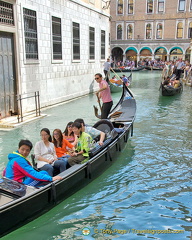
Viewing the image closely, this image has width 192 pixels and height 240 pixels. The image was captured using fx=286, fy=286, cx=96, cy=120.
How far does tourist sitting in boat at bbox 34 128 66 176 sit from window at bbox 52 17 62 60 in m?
6.41

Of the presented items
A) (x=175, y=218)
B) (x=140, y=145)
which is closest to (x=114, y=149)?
(x=140, y=145)

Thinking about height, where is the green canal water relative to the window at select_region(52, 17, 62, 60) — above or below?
below

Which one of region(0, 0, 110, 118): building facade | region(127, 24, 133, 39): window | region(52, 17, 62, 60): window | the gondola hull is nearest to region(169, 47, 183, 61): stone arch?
region(127, 24, 133, 39): window

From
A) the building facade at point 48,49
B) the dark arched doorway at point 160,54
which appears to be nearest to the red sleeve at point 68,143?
the building facade at point 48,49

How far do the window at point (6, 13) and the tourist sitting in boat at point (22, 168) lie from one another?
5059 millimetres

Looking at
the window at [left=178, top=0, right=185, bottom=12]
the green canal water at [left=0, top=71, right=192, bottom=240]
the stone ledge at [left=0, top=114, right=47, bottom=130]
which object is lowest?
the green canal water at [left=0, top=71, right=192, bottom=240]

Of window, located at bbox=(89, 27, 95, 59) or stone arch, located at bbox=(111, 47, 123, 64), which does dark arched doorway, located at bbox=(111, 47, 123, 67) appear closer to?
stone arch, located at bbox=(111, 47, 123, 64)

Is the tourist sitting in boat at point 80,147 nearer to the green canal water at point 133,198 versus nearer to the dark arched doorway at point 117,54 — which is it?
the green canal water at point 133,198

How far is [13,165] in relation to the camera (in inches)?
124

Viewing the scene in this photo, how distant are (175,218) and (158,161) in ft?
5.99

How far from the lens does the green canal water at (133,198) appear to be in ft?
10.3

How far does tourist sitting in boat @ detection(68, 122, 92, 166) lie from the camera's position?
406 centimetres

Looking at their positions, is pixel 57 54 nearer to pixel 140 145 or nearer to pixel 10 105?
pixel 10 105

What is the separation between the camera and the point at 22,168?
124 inches
